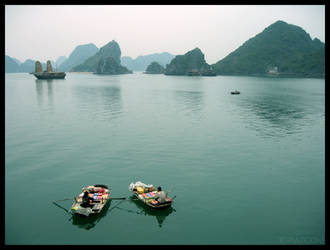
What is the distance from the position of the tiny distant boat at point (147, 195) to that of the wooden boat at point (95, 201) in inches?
114

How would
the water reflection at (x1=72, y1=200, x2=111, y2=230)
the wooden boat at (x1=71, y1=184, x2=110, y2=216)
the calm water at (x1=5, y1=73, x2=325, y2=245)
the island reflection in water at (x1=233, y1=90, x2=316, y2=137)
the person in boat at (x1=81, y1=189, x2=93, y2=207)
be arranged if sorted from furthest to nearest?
the island reflection in water at (x1=233, y1=90, x2=316, y2=137) < the person in boat at (x1=81, y1=189, x2=93, y2=207) < the wooden boat at (x1=71, y1=184, x2=110, y2=216) < the water reflection at (x1=72, y1=200, x2=111, y2=230) < the calm water at (x1=5, y1=73, x2=325, y2=245)

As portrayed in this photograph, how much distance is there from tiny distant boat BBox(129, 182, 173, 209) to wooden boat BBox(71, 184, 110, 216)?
9.51 feet

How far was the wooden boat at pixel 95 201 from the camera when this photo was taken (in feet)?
76.9

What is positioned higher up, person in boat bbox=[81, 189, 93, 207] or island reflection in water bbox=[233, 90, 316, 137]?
island reflection in water bbox=[233, 90, 316, 137]

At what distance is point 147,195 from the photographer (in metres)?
26.8

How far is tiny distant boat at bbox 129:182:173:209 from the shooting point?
25109 millimetres

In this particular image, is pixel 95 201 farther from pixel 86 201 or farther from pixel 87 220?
pixel 87 220

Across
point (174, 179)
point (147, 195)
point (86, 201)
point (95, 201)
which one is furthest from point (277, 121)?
point (86, 201)

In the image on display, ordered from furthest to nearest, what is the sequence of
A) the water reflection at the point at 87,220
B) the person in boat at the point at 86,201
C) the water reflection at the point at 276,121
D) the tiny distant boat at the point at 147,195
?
the water reflection at the point at 276,121 → the tiny distant boat at the point at 147,195 → the person in boat at the point at 86,201 → the water reflection at the point at 87,220

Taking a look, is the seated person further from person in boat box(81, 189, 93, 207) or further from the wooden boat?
the wooden boat

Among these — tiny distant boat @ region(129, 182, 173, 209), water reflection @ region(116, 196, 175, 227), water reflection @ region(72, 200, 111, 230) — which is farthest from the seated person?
tiny distant boat @ region(129, 182, 173, 209)

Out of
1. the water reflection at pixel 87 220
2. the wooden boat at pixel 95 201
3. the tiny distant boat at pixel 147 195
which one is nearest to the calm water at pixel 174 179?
the water reflection at pixel 87 220

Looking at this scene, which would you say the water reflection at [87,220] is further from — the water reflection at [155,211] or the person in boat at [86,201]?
the water reflection at [155,211]
